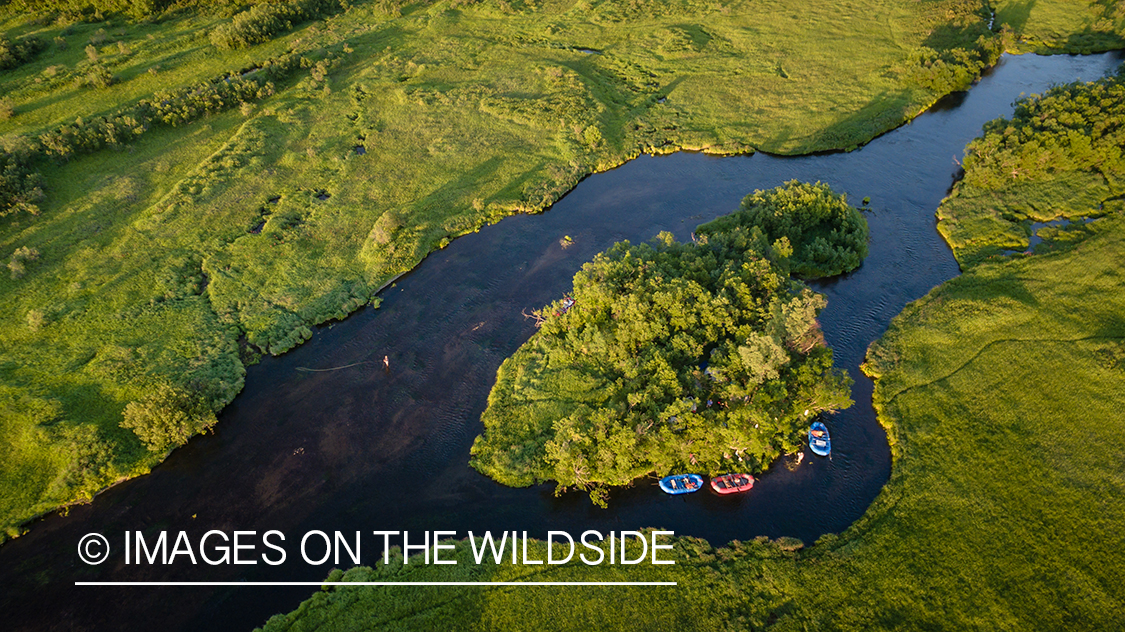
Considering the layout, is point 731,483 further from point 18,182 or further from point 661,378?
point 18,182

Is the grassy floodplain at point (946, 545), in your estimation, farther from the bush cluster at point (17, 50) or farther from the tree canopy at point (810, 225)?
the bush cluster at point (17, 50)

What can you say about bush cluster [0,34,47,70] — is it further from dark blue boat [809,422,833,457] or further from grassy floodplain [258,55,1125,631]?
dark blue boat [809,422,833,457]

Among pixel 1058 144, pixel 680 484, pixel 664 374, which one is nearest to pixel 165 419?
pixel 664 374

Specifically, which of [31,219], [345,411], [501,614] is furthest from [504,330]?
[31,219]

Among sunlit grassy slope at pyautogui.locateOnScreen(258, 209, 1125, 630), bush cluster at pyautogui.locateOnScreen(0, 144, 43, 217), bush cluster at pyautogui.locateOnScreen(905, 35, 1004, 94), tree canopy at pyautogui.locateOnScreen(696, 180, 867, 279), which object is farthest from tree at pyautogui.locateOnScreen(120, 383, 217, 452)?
bush cluster at pyautogui.locateOnScreen(905, 35, 1004, 94)

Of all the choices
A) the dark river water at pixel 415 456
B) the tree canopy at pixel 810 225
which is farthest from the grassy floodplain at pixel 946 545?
the tree canopy at pixel 810 225

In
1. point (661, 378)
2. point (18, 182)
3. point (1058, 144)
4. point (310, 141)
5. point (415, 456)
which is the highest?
point (18, 182)

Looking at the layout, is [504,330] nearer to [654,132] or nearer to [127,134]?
[654,132]
